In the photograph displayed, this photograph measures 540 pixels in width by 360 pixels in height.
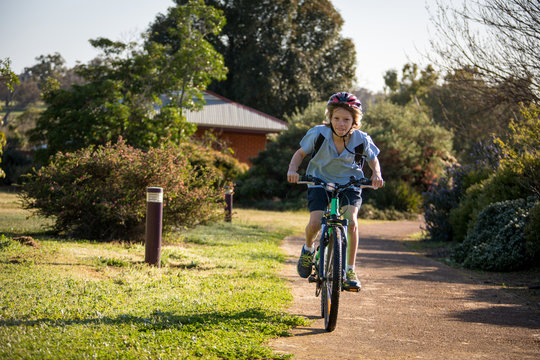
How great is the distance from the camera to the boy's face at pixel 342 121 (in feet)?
19.4

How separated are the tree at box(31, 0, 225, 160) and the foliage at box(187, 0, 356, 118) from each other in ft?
84.1

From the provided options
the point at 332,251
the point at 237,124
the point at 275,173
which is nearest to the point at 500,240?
the point at 332,251

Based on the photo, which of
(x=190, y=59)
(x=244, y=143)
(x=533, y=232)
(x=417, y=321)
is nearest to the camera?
(x=417, y=321)

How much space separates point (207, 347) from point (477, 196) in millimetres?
9885

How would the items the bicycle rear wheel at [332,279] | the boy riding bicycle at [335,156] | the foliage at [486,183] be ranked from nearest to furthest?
the bicycle rear wheel at [332,279] < the boy riding bicycle at [335,156] < the foliage at [486,183]

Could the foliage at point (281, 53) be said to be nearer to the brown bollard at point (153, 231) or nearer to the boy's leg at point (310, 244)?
the brown bollard at point (153, 231)

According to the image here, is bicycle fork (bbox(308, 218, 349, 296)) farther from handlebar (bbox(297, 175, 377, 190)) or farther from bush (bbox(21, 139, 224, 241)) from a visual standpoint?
bush (bbox(21, 139, 224, 241))

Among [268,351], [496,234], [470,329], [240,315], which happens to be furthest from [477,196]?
[268,351]

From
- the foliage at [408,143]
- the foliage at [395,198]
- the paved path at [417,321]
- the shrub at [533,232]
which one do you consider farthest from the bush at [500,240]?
the foliage at [408,143]

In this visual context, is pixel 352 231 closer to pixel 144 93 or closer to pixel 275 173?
pixel 144 93

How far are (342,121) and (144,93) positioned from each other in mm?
11835

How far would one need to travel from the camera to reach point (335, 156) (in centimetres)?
589

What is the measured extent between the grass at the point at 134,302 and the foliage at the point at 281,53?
34434 millimetres

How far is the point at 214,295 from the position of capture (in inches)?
261
